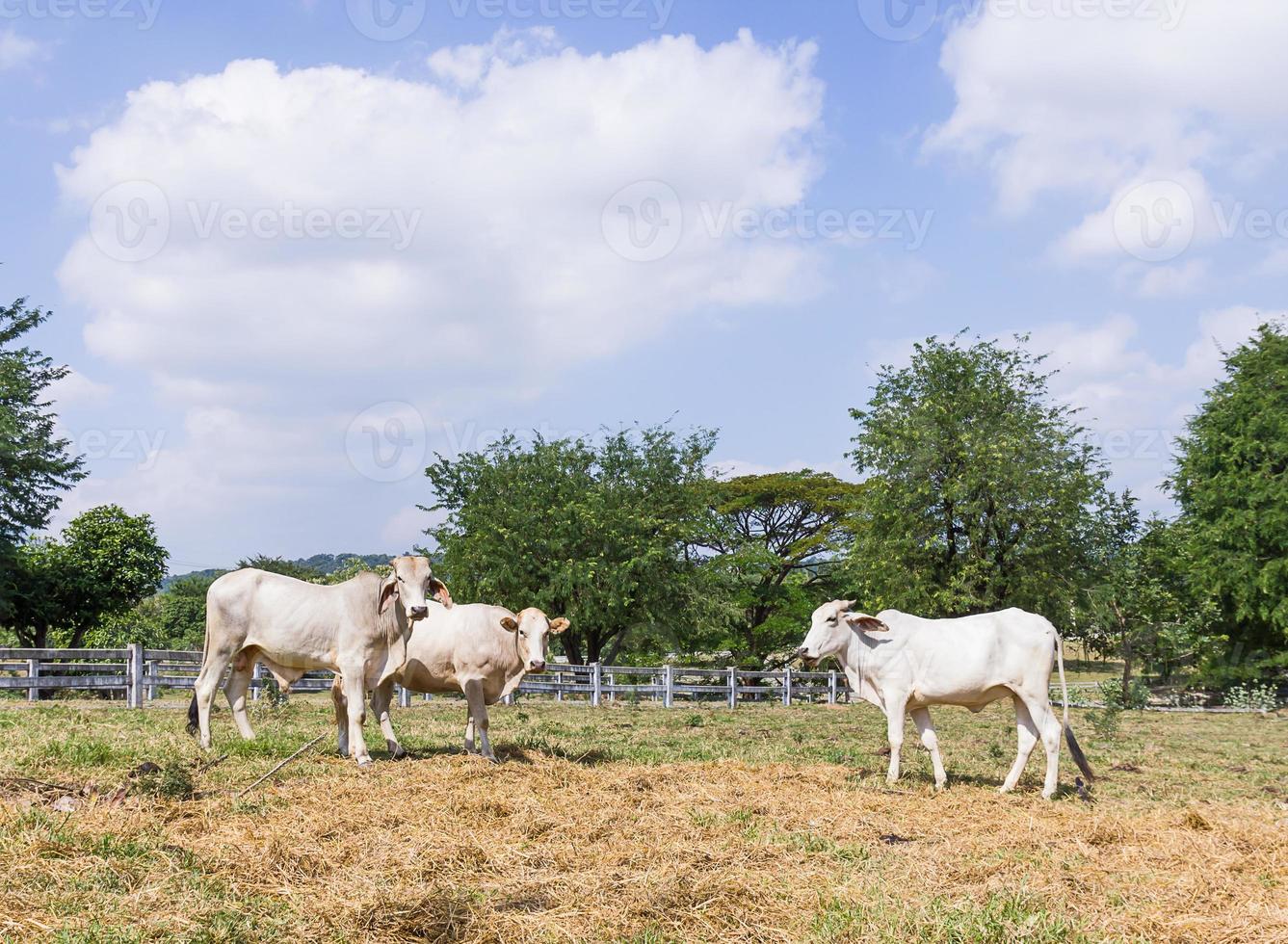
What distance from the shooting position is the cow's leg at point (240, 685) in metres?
11.1

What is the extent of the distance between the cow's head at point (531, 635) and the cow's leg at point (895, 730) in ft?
11.7

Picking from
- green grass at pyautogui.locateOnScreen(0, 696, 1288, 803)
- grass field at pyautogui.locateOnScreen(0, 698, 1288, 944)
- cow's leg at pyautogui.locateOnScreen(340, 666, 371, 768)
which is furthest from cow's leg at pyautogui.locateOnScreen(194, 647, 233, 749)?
cow's leg at pyautogui.locateOnScreen(340, 666, 371, 768)

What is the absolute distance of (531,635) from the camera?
Result: 1080cm

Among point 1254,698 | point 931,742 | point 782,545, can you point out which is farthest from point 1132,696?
point 931,742

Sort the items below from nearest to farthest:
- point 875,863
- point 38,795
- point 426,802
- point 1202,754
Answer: point 875,863
point 38,795
point 426,802
point 1202,754

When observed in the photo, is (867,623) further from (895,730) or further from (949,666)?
(895,730)

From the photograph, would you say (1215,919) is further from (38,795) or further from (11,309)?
(11,309)

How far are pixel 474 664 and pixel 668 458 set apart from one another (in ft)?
70.6

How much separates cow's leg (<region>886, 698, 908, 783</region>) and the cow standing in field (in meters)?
4.79

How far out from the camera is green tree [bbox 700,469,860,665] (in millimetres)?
38156

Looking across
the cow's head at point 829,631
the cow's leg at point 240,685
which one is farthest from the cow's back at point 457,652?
the cow's head at point 829,631

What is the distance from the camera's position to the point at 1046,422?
27625mm

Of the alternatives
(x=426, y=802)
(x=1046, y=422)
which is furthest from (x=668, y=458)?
(x=426, y=802)

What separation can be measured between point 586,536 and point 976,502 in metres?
10.6
